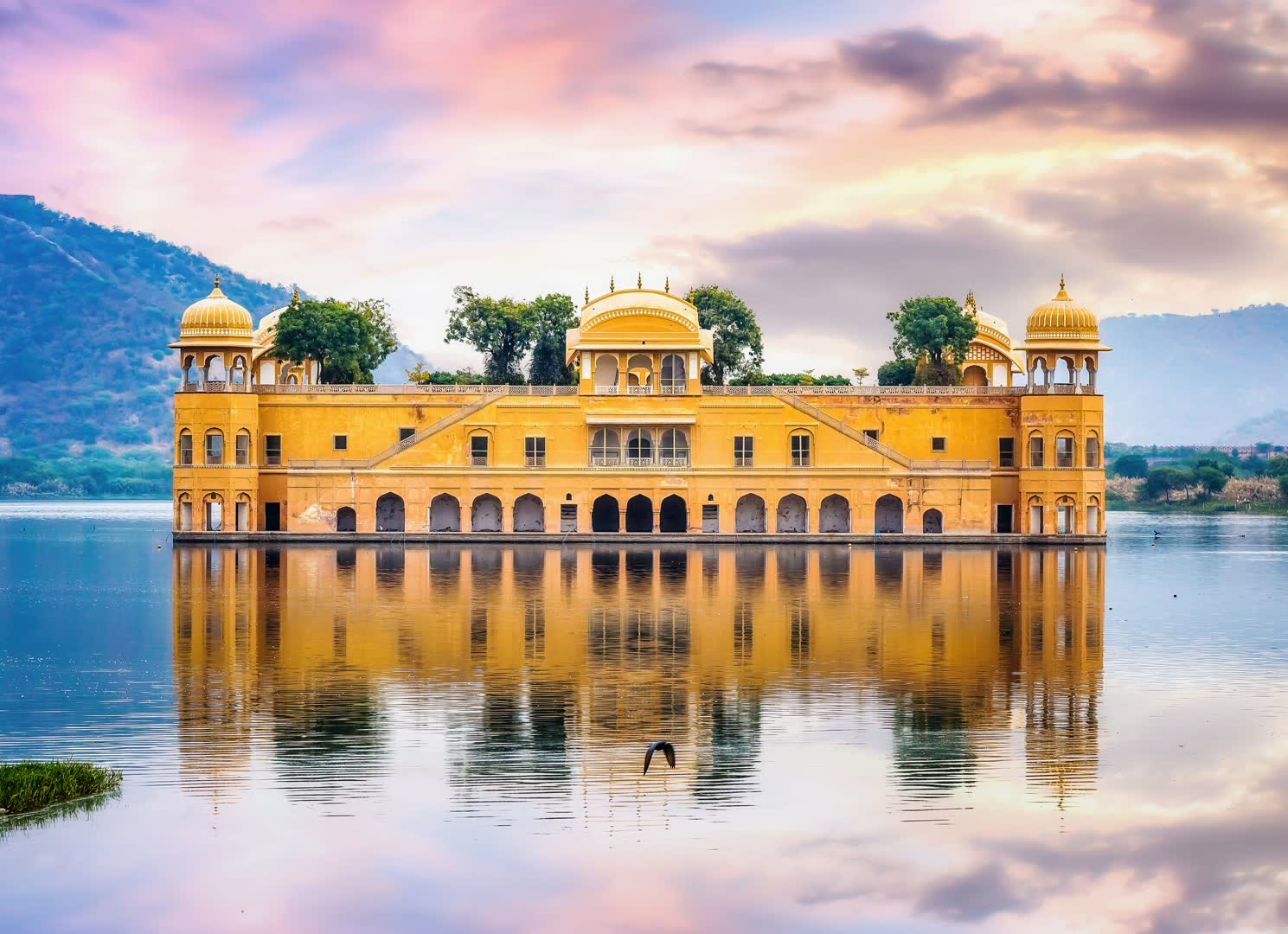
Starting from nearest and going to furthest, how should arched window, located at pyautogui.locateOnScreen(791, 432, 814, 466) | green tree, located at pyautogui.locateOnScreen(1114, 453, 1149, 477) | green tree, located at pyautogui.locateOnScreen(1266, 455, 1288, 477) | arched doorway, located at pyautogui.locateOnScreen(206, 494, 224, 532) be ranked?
arched doorway, located at pyautogui.locateOnScreen(206, 494, 224, 532) → arched window, located at pyautogui.locateOnScreen(791, 432, 814, 466) → green tree, located at pyautogui.locateOnScreen(1266, 455, 1288, 477) → green tree, located at pyautogui.locateOnScreen(1114, 453, 1149, 477)

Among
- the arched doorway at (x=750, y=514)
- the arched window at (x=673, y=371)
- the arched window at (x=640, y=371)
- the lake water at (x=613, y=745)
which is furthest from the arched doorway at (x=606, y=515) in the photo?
the lake water at (x=613, y=745)

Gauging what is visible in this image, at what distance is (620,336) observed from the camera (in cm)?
6375

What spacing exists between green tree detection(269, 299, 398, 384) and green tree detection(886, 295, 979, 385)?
23.6m

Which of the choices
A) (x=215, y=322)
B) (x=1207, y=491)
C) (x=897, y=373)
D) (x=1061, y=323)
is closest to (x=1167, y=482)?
(x=1207, y=491)


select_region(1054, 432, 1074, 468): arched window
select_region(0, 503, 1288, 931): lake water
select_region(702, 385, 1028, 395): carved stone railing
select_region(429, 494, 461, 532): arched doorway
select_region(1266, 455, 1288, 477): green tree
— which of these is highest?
select_region(702, 385, 1028, 395): carved stone railing

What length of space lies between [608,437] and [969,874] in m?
49.0

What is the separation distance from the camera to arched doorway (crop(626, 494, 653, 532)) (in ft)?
214

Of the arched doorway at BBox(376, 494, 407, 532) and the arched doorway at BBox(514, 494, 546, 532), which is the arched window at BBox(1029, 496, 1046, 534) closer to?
the arched doorway at BBox(514, 494, 546, 532)

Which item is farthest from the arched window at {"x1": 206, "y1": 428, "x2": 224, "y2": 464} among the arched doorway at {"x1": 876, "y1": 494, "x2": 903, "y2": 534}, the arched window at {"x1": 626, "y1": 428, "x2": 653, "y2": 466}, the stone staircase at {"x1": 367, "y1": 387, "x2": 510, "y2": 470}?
the arched doorway at {"x1": 876, "y1": 494, "x2": 903, "y2": 534}

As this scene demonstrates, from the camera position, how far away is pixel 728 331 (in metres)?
77.0

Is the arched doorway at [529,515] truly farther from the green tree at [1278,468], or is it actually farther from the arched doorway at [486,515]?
the green tree at [1278,468]

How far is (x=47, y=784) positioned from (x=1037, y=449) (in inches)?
2010

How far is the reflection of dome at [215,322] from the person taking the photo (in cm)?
6391

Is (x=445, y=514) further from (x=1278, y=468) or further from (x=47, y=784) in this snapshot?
(x=1278, y=468)
